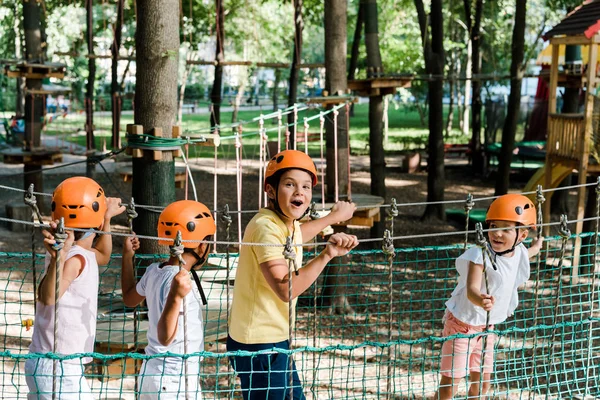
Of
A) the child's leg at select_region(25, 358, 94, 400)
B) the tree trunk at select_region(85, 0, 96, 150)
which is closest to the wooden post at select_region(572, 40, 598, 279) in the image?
the child's leg at select_region(25, 358, 94, 400)

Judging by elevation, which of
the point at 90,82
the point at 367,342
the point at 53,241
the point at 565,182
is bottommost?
the point at 565,182

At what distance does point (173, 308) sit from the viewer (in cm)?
292

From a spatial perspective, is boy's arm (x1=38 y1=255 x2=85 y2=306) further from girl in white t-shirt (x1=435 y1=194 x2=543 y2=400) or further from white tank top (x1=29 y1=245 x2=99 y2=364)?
girl in white t-shirt (x1=435 y1=194 x2=543 y2=400)

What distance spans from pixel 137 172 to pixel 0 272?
441cm

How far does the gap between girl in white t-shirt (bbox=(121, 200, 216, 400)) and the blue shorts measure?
0.56 ft

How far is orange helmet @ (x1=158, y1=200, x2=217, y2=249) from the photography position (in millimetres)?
3197

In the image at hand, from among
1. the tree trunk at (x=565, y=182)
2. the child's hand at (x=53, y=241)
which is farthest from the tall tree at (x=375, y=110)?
the child's hand at (x=53, y=241)

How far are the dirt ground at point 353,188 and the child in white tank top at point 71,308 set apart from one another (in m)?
6.32

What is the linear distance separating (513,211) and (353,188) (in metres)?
10.4

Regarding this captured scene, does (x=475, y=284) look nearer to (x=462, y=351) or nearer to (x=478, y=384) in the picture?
(x=462, y=351)

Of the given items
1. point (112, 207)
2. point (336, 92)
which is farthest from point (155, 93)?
point (336, 92)

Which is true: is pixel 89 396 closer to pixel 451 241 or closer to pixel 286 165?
pixel 286 165

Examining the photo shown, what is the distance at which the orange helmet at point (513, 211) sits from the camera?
3.91 meters

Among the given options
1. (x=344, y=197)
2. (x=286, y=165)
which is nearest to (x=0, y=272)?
(x=344, y=197)
